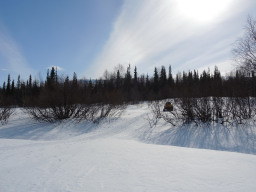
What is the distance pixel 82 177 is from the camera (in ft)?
9.34

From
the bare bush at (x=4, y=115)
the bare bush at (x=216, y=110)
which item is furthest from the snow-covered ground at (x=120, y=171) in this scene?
the bare bush at (x=4, y=115)

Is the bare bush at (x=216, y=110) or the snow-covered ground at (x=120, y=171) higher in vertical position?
the bare bush at (x=216, y=110)

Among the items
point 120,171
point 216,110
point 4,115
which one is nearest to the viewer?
point 120,171

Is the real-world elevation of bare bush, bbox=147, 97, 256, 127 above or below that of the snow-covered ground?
above

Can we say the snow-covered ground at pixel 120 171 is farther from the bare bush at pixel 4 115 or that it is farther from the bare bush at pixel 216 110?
the bare bush at pixel 4 115

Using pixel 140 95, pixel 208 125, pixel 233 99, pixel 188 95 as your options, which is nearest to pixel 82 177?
pixel 208 125

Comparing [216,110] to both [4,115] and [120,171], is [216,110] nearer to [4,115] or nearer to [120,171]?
[120,171]

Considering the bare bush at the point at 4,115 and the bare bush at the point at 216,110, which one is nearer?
the bare bush at the point at 216,110

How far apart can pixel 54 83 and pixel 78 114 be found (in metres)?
3.20

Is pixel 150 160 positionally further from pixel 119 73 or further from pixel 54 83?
pixel 119 73

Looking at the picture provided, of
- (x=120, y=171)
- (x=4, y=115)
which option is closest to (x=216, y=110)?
(x=120, y=171)

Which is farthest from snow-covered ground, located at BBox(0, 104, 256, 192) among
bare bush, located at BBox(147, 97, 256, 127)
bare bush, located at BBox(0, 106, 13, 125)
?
bare bush, located at BBox(0, 106, 13, 125)

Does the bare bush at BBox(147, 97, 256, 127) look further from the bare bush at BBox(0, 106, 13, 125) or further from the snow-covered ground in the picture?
the bare bush at BBox(0, 106, 13, 125)

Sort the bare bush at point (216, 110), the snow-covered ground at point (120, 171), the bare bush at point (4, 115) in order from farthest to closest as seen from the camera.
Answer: the bare bush at point (4, 115)
the bare bush at point (216, 110)
the snow-covered ground at point (120, 171)
